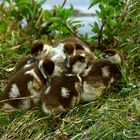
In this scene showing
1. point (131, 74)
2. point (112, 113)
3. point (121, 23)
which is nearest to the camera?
point (112, 113)

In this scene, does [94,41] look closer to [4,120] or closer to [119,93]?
[119,93]

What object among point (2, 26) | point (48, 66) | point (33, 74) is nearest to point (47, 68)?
point (48, 66)

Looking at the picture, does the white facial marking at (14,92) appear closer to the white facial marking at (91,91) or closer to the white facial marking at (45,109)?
the white facial marking at (45,109)

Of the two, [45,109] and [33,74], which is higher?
[33,74]

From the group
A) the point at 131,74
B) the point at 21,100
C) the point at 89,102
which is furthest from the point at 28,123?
the point at 131,74

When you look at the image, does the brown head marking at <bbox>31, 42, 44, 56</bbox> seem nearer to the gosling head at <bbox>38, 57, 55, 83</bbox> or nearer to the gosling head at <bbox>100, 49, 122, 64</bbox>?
the gosling head at <bbox>38, 57, 55, 83</bbox>

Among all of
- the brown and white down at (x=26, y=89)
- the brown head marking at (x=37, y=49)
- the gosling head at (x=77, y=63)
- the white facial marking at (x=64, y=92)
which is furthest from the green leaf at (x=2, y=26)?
the white facial marking at (x=64, y=92)

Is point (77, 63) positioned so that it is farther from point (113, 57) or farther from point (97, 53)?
point (97, 53)
